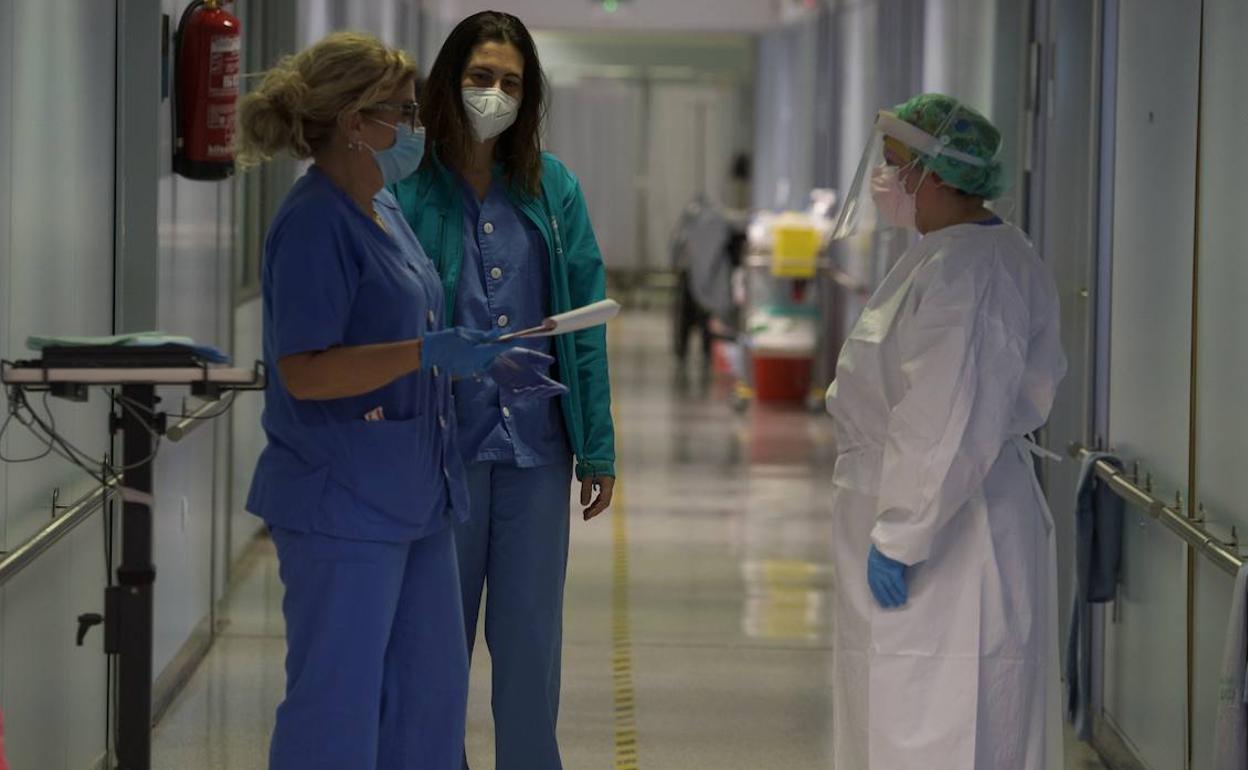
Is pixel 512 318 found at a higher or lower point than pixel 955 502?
higher

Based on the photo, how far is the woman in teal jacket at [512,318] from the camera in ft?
11.4

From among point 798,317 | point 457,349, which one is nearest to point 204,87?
point 457,349

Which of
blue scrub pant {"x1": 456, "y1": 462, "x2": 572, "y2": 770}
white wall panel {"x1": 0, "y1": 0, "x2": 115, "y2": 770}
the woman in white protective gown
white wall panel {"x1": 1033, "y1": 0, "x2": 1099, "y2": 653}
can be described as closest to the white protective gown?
the woman in white protective gown

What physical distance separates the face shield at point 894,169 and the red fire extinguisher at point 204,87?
5.99 ft

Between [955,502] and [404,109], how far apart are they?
3.80 ft

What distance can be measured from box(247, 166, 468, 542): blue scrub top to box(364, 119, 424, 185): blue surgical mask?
94 mm

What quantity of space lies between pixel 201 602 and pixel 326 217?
3038 mm

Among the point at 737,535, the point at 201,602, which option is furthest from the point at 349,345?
the point at 737,535

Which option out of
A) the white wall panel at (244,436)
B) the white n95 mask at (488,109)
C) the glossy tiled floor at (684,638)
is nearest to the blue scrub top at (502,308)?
the white n95 mask at (488,109)

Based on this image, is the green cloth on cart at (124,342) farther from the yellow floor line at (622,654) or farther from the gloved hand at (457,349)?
the yellow floor line at (622,654)

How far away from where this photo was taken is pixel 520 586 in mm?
3539

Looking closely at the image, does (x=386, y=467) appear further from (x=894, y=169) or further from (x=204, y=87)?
(x=204, y=87)

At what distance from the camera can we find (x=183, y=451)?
5.31 meters

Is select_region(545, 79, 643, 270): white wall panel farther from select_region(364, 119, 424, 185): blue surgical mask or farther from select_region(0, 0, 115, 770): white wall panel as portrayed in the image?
select_region(364, 119, 424, 185): blue surgical mask
